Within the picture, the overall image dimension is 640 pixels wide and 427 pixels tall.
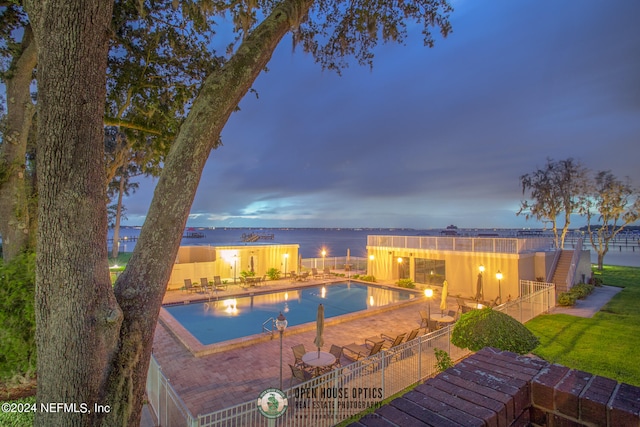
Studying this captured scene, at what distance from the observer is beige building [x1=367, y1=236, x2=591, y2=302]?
52.6ft

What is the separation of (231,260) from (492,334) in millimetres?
17832

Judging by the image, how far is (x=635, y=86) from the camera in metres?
13.9

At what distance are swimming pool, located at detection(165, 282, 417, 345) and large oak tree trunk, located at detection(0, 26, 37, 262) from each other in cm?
684

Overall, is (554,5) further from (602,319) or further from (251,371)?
(251,371)

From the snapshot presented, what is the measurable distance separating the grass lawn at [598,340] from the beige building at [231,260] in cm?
1652

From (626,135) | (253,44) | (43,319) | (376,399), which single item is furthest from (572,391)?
(626,135)

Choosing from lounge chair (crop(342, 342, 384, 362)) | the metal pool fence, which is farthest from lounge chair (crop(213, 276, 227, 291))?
the metal pool fence

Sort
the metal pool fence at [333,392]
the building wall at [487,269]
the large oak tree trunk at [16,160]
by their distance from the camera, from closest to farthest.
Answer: the metal pool fence at [333,392], the large oak tree trunk at [16,160], the building wall at [487,269]

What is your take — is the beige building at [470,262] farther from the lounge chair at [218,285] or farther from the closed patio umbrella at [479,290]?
A: the lounge chair at [218,285]

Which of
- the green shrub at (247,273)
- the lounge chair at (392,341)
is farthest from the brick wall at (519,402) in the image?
the green shrub at (247,273)

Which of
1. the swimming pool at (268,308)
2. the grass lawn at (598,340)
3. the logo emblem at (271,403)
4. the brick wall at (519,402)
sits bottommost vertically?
the swimming pool at (268,308)

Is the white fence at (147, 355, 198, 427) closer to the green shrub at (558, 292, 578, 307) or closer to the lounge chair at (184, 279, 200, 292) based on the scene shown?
the lounge chair at (184, 279, 200, 292)

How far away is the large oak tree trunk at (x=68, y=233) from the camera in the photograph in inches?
103

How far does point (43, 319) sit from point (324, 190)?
5274cm
